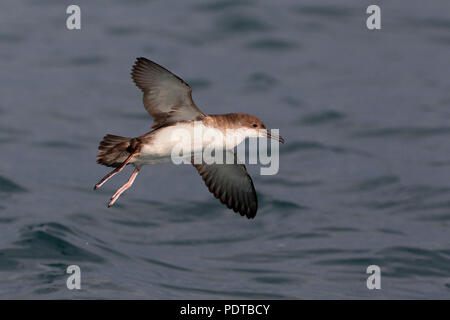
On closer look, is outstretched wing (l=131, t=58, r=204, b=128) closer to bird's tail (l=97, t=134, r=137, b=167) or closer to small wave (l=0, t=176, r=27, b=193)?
bird's tail (l=97, t=134, r=137, b=167)

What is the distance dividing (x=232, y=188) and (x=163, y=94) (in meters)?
1.77

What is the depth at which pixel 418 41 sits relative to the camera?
2553cm

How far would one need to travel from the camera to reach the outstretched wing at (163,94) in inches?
399

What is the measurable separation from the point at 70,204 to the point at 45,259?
3294 mm

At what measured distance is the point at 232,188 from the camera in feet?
37.8

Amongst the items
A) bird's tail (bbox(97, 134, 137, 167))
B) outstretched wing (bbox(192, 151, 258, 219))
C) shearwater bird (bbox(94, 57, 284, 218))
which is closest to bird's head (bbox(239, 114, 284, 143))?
shearwater bird (bbox(94, 57, 284, 218))

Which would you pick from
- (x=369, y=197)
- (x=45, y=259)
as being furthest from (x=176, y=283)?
(x=369, y=197)

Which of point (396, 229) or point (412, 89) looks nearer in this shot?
point (396, 229)

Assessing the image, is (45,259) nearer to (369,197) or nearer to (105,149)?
(105,149)

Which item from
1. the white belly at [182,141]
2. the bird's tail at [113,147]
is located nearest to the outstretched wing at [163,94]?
the white belly at [182,141]

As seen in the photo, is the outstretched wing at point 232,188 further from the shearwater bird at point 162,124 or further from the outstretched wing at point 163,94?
the outstretched wing at point 163,94

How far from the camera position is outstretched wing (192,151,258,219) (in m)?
11.4

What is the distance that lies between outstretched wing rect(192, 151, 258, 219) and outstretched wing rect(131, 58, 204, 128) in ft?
4.08
